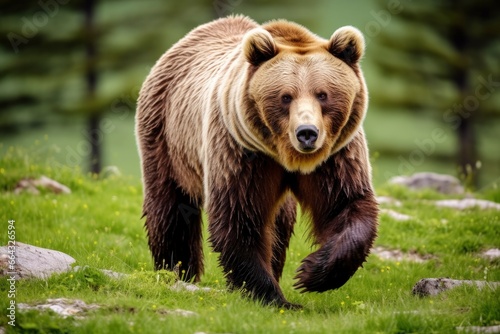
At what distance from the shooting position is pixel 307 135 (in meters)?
5.83

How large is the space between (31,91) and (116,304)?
17.9 meters

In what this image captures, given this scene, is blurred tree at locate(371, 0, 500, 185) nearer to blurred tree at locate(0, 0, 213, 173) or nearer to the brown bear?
blurred tree at locate(0, 0, 213, 173)

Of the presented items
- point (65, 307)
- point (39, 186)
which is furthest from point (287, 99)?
point (39, 186)

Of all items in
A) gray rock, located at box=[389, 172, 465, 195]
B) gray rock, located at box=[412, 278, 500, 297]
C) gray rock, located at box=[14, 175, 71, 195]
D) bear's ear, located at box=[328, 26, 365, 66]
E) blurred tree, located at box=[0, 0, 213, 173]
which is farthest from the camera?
blurred tree, located at box=[0, 0, 213, 173]

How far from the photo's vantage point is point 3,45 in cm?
2116

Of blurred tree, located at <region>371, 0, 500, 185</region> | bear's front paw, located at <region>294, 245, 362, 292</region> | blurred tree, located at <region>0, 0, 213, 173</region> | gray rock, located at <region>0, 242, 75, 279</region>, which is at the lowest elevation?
gray rock, located at <region>0, 242, 75, 279</region>

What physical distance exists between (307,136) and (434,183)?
6.86m

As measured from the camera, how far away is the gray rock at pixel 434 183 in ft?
39.9

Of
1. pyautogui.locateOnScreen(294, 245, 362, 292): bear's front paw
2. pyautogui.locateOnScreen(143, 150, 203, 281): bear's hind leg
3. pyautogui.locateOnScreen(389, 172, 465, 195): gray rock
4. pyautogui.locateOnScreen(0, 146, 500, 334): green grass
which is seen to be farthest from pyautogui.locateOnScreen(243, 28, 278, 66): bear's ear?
pyautogui.locateOnScreen(389, 172, 465, 195): gray rock

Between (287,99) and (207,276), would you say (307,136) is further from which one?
(207,276)

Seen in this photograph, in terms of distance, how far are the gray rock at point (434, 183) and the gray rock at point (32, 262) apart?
21.8ft

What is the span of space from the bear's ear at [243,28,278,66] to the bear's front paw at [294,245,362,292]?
156cm

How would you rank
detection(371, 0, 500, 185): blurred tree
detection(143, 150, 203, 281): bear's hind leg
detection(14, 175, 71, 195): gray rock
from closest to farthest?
detection(143, 150, 203, 281): bear's hind leg
detection(14, 175, 71, 195): gray rock
detection(371, 0, 500, 185): blurred tree

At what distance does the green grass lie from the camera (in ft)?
17.3
